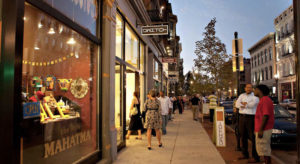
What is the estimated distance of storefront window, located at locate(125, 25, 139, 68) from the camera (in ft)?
30.1

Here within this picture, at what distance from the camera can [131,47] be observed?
10.0 metres

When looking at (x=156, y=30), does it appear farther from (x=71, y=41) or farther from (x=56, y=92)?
(x=56, y=92)

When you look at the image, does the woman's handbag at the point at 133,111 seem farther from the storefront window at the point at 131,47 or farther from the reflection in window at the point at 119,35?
the reflection in window at the point at 119,35

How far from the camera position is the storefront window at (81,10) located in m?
4.34

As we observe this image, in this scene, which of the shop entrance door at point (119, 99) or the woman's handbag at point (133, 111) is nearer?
the shop entrance door at point (119, 99)

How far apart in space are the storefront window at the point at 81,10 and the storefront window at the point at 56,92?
27 centimetres

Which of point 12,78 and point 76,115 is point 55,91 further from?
point 12,78

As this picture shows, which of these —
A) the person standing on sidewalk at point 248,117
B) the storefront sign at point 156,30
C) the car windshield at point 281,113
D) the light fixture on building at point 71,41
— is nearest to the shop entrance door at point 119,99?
the storefront sign at point 156,30

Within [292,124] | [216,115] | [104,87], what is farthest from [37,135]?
[292,124]

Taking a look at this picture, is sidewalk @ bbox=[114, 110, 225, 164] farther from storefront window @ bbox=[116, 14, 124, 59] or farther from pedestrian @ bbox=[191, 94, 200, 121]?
pedestrian @ bbox=[191, 94, 200, 121]

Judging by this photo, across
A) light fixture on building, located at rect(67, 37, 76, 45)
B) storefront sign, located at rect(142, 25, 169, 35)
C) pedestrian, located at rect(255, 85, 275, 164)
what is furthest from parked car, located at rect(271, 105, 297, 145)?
light fixture on building, located at rect(67, 37, 76, 45)

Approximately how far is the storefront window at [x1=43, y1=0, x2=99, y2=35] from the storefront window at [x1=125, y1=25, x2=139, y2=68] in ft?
10.8

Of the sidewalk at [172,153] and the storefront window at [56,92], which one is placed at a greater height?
the storefront window at [56,92]

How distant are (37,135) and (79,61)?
218cm
